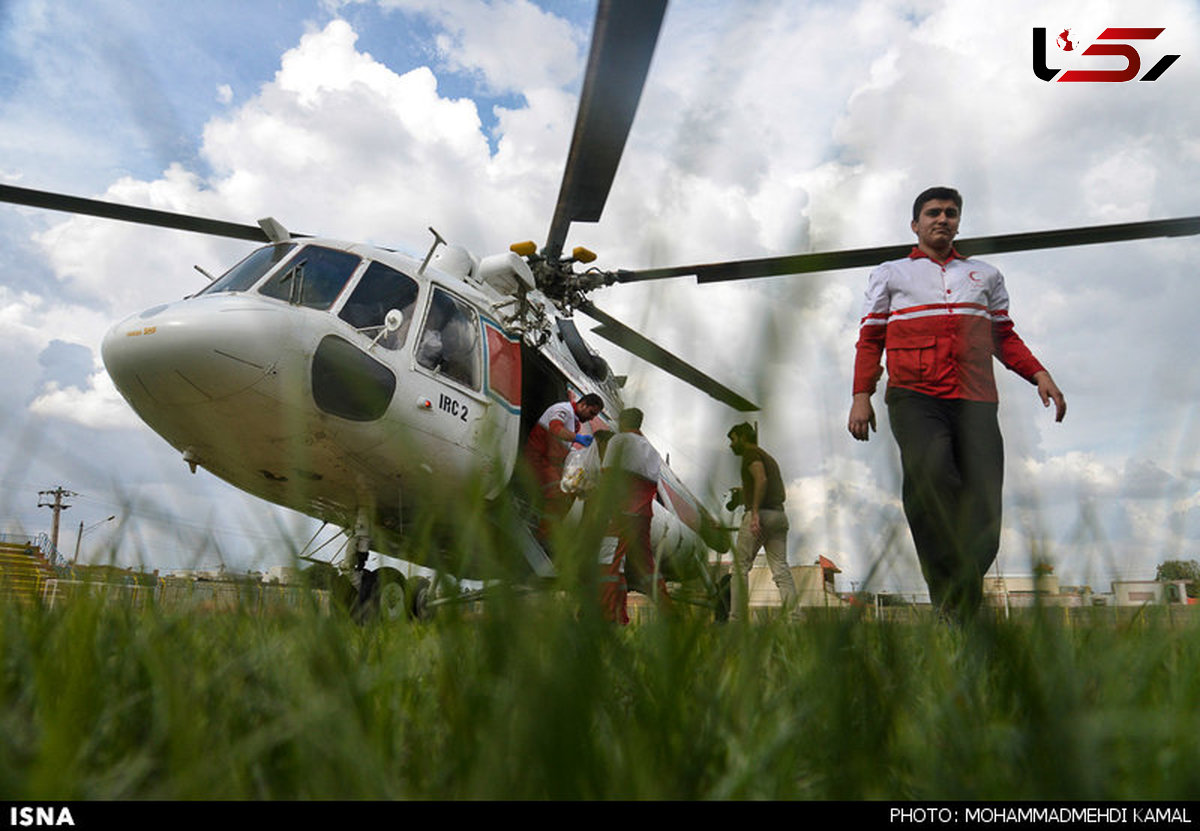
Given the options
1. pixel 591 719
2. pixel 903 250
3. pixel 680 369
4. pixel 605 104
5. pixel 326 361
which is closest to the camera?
→ pixel 591 719

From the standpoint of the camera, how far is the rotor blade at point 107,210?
5.25 m

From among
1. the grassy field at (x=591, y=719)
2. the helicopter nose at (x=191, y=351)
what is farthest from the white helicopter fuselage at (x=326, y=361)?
the grassy field at (x=591, y=719)

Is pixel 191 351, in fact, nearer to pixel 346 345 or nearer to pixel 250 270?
pixel 346 345

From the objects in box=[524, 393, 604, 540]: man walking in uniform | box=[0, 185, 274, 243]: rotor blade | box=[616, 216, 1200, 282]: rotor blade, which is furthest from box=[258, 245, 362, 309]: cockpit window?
box=[616, 216, 1200, 282]: rotor blade

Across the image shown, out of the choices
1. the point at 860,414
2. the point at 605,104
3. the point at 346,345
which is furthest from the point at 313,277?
the point at 605,104

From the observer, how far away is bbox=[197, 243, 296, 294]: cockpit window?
496 cm

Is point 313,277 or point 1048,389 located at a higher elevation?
point 313,277

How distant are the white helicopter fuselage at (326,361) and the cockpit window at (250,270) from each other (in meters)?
0.01

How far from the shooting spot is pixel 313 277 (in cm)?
504

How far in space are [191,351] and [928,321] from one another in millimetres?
3711

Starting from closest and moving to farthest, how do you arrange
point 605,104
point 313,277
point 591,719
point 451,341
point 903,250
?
point 591,719 → point 605,104 → point 313,277 → point 903,250 → point 451,341

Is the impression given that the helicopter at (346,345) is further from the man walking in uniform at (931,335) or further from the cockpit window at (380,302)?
the man walking in uniform at (931,335)

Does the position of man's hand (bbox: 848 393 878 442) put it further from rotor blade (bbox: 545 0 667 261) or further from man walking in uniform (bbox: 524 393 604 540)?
man walking in uniform (bbox: 524 393 604 540)
